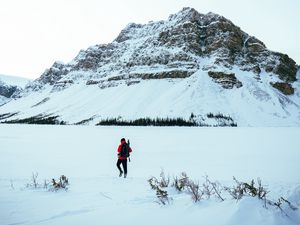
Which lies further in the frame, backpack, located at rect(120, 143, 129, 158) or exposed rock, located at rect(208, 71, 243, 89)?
exposed rock, located at rect(208, 71, 243, 89)

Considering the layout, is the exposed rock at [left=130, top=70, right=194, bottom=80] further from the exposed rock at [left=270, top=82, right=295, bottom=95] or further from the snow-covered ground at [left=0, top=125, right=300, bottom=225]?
the snow-covered ground at [left=0, top=125, right=300, bottom=225]

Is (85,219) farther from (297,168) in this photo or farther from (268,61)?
(268,61)

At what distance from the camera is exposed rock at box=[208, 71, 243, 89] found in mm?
173375

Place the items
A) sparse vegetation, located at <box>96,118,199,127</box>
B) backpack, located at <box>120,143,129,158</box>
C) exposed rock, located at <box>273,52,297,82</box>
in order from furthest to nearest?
1. exposed rock, located at <box>273,52,297,82</box>
2. sparse vegetation, located at <box>96,118,199,127</box>
3. backpack, located at <box>120,143,129,158</box>

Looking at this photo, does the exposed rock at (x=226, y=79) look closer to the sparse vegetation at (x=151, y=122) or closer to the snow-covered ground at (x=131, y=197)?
the sparse vegetation at (x=151, y=122)

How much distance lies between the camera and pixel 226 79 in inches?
7003

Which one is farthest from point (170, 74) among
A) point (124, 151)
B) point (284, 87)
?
point (124, 151)

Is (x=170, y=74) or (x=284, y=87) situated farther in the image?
(x=170, y=74)

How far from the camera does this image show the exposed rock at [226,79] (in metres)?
173

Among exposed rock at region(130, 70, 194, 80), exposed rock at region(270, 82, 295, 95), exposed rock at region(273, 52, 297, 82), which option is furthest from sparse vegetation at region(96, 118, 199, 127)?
exposed rock at region(273, 52, 297, 82)

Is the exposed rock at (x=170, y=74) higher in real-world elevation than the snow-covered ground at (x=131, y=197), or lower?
higher

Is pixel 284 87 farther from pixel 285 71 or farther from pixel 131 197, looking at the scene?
pixel 131 197

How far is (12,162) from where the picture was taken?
18156 mm

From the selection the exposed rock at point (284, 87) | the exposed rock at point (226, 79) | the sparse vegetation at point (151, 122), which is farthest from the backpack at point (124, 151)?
the exposed rock at point (284, 87)
